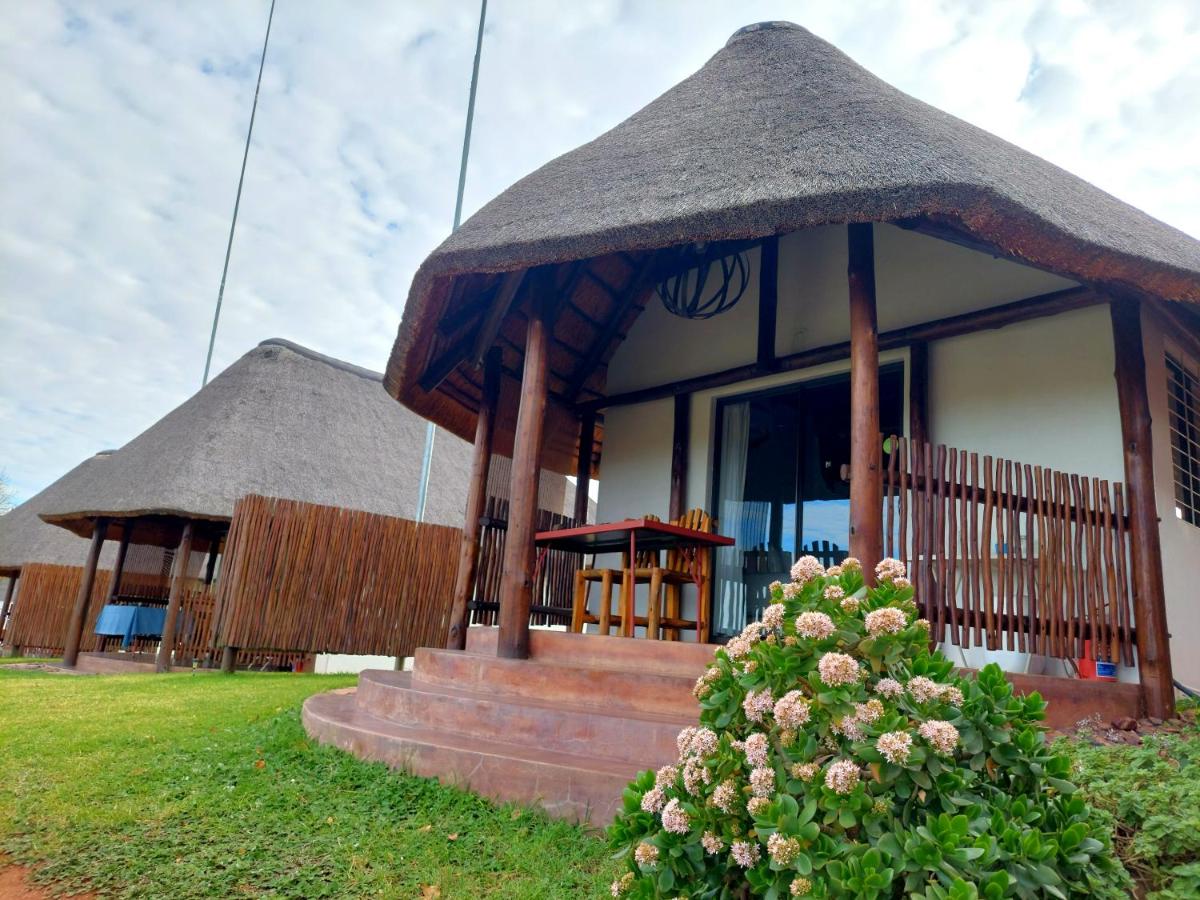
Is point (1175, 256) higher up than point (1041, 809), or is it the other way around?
point (1175, 256)

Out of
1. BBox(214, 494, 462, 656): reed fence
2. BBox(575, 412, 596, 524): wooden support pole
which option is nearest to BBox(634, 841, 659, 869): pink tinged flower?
BBox(575, 412, 596, 524): wooden support pole

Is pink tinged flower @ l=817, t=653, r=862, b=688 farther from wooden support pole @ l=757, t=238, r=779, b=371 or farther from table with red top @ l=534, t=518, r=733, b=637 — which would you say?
wooden support pole @ l=757, t=238, r=779, b=371

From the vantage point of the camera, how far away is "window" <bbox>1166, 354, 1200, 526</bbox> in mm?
5105

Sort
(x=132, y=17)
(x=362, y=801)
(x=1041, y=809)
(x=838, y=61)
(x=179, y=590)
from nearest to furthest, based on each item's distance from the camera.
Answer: (x=1041, y=809)
(x=362, y=801)
(x=838, y=61)
(x=179, y=590)
(x=132, y=17)

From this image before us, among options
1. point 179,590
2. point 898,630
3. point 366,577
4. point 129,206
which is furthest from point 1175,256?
point 129,206

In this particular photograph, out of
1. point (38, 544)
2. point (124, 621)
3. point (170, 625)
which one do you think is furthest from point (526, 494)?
point (38, 544)

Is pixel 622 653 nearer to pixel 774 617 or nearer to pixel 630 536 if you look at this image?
pixel 630 536

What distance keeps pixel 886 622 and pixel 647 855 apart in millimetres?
771

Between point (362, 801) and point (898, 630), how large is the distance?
262 cm

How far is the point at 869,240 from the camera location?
4.14 metres

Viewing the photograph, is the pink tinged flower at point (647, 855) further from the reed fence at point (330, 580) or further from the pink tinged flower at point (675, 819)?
the reed fence at point (330, 580)

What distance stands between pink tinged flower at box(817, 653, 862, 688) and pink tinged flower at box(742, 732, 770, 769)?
0.21 meters

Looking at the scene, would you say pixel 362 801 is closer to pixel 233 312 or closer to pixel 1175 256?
pixel 1175 256

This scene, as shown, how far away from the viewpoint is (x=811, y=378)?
617 cm
